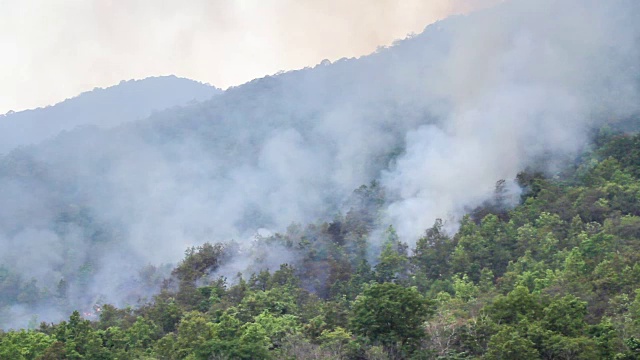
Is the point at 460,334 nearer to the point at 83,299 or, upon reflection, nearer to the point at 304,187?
the point at 83,299

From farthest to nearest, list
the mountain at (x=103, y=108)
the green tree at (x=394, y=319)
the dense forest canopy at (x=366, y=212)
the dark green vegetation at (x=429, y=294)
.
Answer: the mountain at (x=103, y=108), the dense forest canopy at (x=366, y=212), the green tree at (x=394, y=319), the dark green vegetation at (x=429, y=294)

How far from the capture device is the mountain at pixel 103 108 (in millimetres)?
139000

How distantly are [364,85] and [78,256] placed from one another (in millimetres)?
52458

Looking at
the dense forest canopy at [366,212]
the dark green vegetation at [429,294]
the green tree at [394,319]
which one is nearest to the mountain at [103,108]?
the dense forest canopy at [366,212]

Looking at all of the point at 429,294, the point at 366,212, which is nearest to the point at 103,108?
the point at 366,212

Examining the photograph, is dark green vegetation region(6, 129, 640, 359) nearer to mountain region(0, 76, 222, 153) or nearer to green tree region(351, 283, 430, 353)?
green tree region(351, 283, 430, 353)

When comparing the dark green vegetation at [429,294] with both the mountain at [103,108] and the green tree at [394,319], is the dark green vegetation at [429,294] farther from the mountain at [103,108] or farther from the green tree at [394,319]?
the mountain at [103,108]

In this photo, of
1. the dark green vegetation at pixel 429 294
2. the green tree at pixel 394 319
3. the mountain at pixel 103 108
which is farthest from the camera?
the mountain at pixel 103 108

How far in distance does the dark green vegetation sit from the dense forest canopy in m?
0.15

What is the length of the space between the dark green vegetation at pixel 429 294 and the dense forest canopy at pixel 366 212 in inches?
6.0

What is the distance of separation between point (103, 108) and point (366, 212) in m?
89.5

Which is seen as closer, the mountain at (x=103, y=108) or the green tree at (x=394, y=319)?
the green tree at (x=394, y=319)

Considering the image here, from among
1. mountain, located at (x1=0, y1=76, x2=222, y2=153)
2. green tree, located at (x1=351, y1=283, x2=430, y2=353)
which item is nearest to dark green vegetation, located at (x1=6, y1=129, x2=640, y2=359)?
green tree, located at (x1=351, y1=283, x2=430, y2=353)

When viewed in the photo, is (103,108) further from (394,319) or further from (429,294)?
(394,319)
